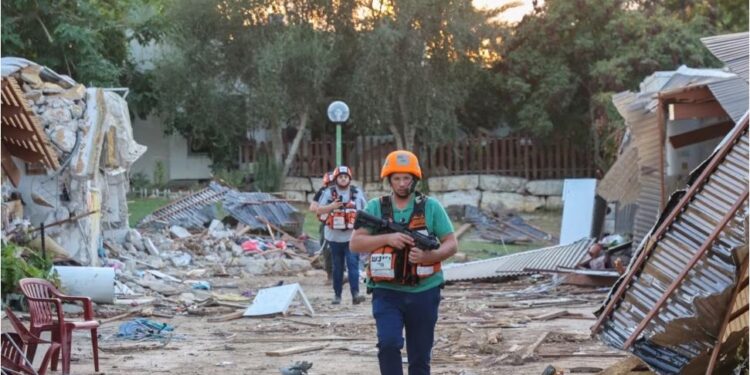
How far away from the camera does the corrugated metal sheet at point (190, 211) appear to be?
2664cm

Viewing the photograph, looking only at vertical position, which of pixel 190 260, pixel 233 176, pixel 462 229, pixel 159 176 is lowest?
pixel 462 229

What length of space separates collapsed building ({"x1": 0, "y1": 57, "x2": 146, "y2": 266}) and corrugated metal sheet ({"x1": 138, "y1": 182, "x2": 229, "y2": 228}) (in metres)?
7.57

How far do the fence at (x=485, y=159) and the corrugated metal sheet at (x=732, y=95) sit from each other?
23196mm

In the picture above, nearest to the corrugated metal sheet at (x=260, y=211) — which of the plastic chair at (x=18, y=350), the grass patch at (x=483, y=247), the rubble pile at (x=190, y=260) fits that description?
the rubble pile at (x=190, y=260)

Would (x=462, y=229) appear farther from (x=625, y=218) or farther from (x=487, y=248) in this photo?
(x=625, y=218)

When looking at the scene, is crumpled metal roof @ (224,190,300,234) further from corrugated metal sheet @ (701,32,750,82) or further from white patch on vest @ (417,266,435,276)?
white patch on vest @ (417,266,435,276)

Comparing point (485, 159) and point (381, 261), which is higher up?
point (381, 261)

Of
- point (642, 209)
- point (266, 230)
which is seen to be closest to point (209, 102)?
point (266, 230)

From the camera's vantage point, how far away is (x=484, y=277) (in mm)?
19906

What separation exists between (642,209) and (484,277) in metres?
3.25

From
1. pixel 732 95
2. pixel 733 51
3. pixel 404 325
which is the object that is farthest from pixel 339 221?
pixel 404 325

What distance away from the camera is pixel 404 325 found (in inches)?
314

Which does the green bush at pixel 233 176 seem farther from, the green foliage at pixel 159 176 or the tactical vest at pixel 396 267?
Answer: the tactical vest at pixel 396 267

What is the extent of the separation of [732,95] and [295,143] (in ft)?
79.3
